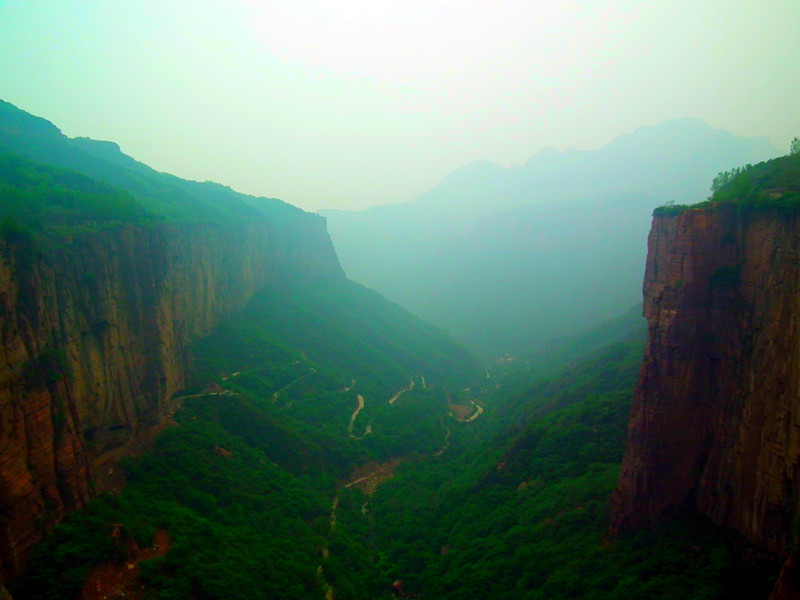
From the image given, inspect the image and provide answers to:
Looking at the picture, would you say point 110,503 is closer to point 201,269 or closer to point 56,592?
point 56,592

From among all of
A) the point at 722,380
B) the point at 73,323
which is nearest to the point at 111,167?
the point at 73,323

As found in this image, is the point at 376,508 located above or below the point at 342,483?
below

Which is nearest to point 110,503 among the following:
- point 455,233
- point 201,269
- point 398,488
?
point 398,488

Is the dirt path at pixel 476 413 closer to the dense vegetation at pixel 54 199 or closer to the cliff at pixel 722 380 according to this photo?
the cliff at pixel 722 380

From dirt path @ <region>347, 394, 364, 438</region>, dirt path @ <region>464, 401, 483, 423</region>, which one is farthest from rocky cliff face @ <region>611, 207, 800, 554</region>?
dirt path @ <region>464, 401, 483, 423</region>

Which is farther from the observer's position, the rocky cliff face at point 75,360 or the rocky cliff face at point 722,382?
the rocky cliff face at point 75,360

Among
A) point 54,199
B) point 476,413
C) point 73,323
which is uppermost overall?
point 54,199

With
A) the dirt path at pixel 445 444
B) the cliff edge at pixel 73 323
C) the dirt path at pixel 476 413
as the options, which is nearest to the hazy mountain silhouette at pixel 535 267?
the dirt path at pixel 476 413

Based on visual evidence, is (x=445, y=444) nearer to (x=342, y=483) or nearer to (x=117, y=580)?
(x=342, y=483)
